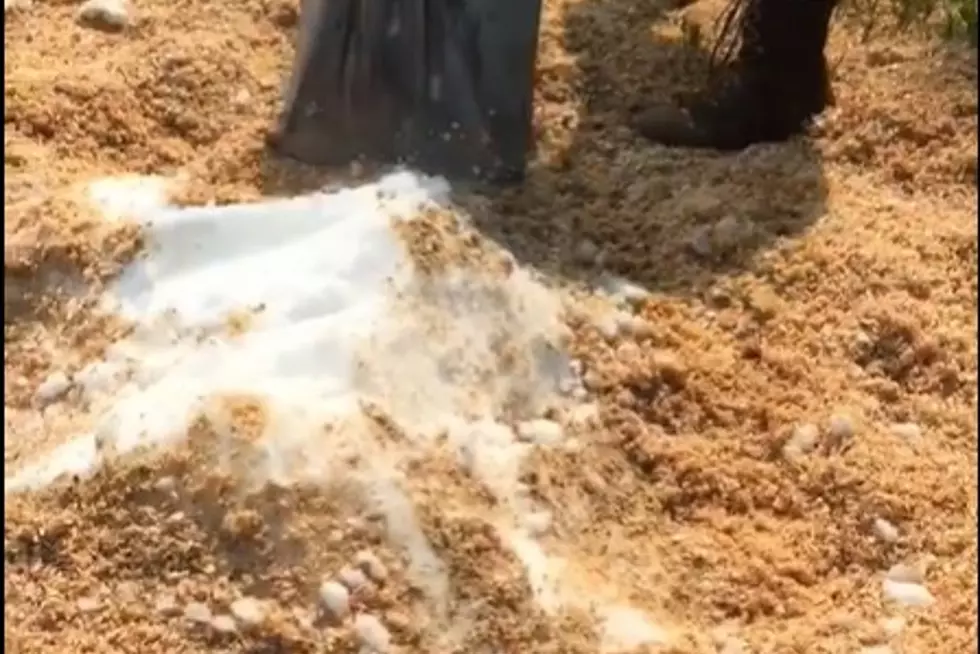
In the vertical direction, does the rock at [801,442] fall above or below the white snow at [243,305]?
below

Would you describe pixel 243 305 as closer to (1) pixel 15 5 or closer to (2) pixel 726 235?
(2) pixel 726 235

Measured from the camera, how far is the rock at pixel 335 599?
2.26 meters

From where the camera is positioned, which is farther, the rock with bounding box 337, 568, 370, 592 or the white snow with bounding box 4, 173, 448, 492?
the white snow with bounding box 4, 173, 448, 492

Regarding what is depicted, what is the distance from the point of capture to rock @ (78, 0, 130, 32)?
10.8ft

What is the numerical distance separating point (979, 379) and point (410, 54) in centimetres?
92

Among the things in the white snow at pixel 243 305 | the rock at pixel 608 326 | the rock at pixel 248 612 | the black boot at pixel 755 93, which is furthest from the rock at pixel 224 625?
the black boot at pixel 755 93

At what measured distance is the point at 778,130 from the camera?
3199mm

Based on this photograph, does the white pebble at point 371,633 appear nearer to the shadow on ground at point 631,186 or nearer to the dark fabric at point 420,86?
the shadow on ground at point 631,186

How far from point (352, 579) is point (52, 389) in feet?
1.73

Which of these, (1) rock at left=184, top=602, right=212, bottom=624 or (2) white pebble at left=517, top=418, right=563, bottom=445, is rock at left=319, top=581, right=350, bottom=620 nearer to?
(1) rock at left=184, top=602, right=212, bottom=624

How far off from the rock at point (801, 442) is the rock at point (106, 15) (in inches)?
52.4

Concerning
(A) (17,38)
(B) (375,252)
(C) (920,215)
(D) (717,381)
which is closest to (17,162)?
(A) (17,38)

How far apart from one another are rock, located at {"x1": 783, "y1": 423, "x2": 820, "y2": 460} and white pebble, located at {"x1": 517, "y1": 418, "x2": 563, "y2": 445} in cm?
30

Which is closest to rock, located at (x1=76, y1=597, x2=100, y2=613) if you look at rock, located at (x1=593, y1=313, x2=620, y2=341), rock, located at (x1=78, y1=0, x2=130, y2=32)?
rock, located at (x1=593, y1=313, x2=620, y2=341)
